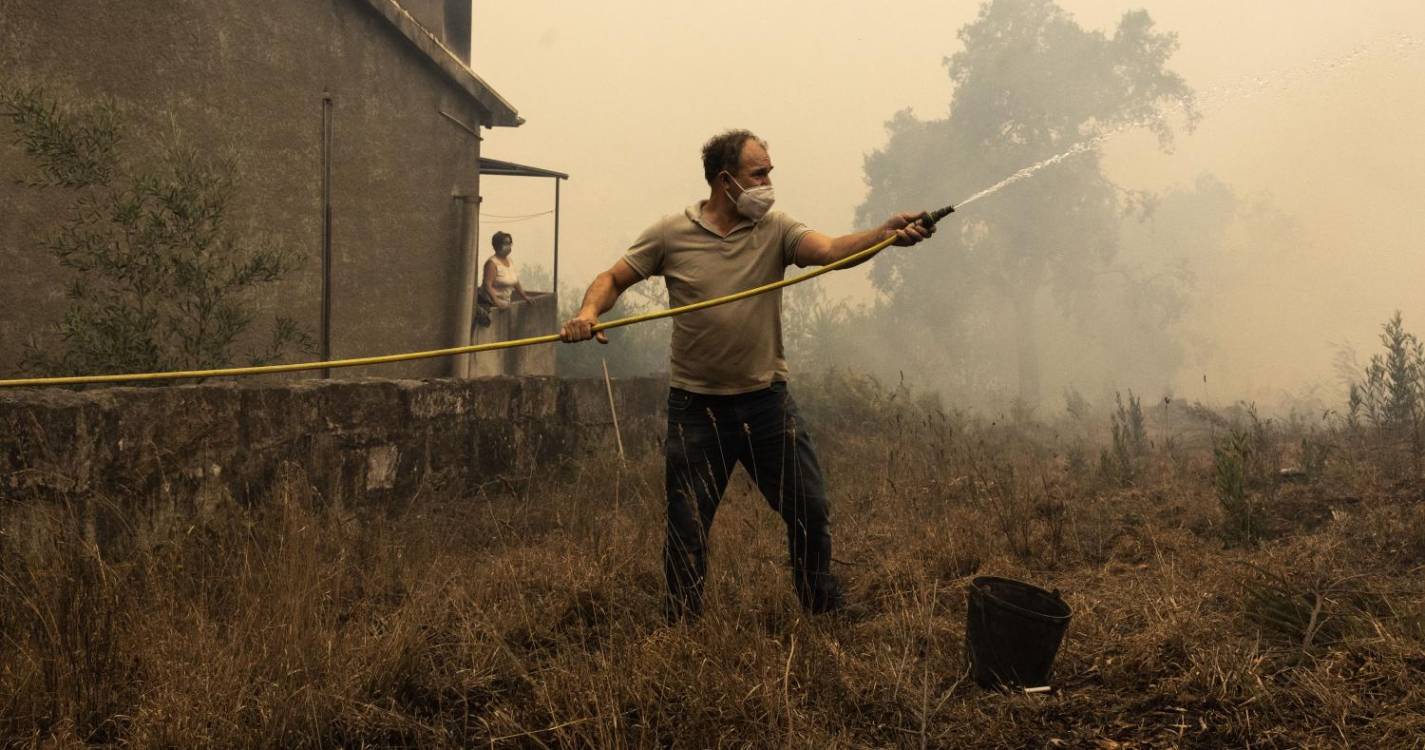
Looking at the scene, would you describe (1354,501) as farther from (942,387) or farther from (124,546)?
(942,387)

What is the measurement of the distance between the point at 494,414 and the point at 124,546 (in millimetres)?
3599

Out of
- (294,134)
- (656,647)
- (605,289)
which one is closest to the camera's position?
(656,647)

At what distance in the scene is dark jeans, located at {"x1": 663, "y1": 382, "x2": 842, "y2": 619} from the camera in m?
3.87

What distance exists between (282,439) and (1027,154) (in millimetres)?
29896

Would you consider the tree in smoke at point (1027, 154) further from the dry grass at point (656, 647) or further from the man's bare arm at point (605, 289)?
the man's bare arm at point (605, 289)

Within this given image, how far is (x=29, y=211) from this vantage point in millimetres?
7309

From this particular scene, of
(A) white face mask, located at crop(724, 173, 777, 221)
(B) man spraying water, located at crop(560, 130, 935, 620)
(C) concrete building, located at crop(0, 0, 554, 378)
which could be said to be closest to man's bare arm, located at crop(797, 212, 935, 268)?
(B) man spraying water, located at crop(560, 130, 935, 620)

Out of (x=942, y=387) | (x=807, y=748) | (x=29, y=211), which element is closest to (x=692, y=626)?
(x=807, y=748)

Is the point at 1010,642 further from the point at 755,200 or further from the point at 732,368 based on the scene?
the point at 755,200

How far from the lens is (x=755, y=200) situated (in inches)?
154

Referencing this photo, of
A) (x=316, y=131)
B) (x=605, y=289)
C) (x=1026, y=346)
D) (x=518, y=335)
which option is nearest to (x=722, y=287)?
(x=605, y=289)

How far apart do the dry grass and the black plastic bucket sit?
8 centimetres

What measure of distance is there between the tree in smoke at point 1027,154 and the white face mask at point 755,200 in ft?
94.2

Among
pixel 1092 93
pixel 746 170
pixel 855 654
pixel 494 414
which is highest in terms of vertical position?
pixel 1092 93
